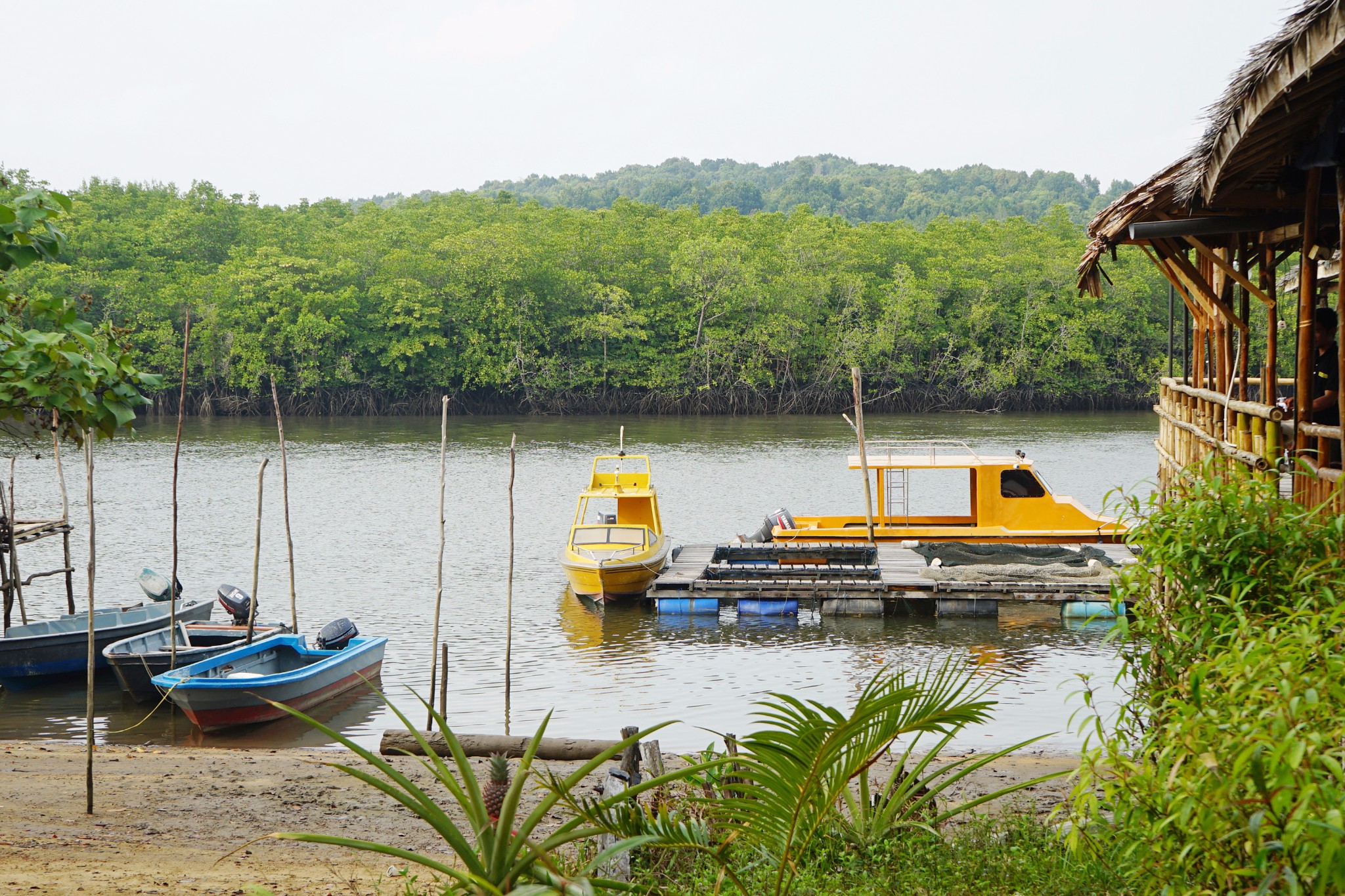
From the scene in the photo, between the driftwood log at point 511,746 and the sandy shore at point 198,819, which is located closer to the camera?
the sandy shore at point 198,819

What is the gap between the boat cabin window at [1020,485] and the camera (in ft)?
60.4

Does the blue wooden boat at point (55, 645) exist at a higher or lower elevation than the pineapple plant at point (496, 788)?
lower

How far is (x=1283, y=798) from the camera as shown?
2559 millimetres

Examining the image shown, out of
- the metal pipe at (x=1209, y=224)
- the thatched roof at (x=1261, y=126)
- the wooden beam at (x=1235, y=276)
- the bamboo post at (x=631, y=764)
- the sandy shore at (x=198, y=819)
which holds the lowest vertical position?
the sandy shore at (x=198, y=819)

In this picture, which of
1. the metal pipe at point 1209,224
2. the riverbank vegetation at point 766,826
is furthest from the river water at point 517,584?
the metal pipe at point 1209,224

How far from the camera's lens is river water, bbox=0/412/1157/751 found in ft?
39.8

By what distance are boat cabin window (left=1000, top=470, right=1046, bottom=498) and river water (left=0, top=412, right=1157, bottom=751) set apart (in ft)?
9.58

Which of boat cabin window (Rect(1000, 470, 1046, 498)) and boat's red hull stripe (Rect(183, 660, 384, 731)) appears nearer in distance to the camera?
boat's red hull stripe (Rect(183, 660, 384, 731))

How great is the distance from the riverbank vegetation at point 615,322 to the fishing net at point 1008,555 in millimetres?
40799

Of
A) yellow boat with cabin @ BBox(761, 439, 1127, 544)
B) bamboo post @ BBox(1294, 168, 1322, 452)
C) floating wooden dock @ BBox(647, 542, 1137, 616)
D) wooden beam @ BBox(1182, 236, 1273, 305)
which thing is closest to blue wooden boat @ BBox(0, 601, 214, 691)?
floating wooden dock @ BBox(647, 542, 1137, 616)

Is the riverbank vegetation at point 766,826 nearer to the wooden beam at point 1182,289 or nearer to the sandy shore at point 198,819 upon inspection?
the sandy shore at point 198,819

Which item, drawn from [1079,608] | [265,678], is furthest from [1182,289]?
[265,678]

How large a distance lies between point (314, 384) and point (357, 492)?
29.6 meters

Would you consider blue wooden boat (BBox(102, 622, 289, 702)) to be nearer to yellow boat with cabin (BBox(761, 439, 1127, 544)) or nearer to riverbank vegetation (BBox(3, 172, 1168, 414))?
yellow boat with cabin (BBox(761, 439, 1127, 544))
